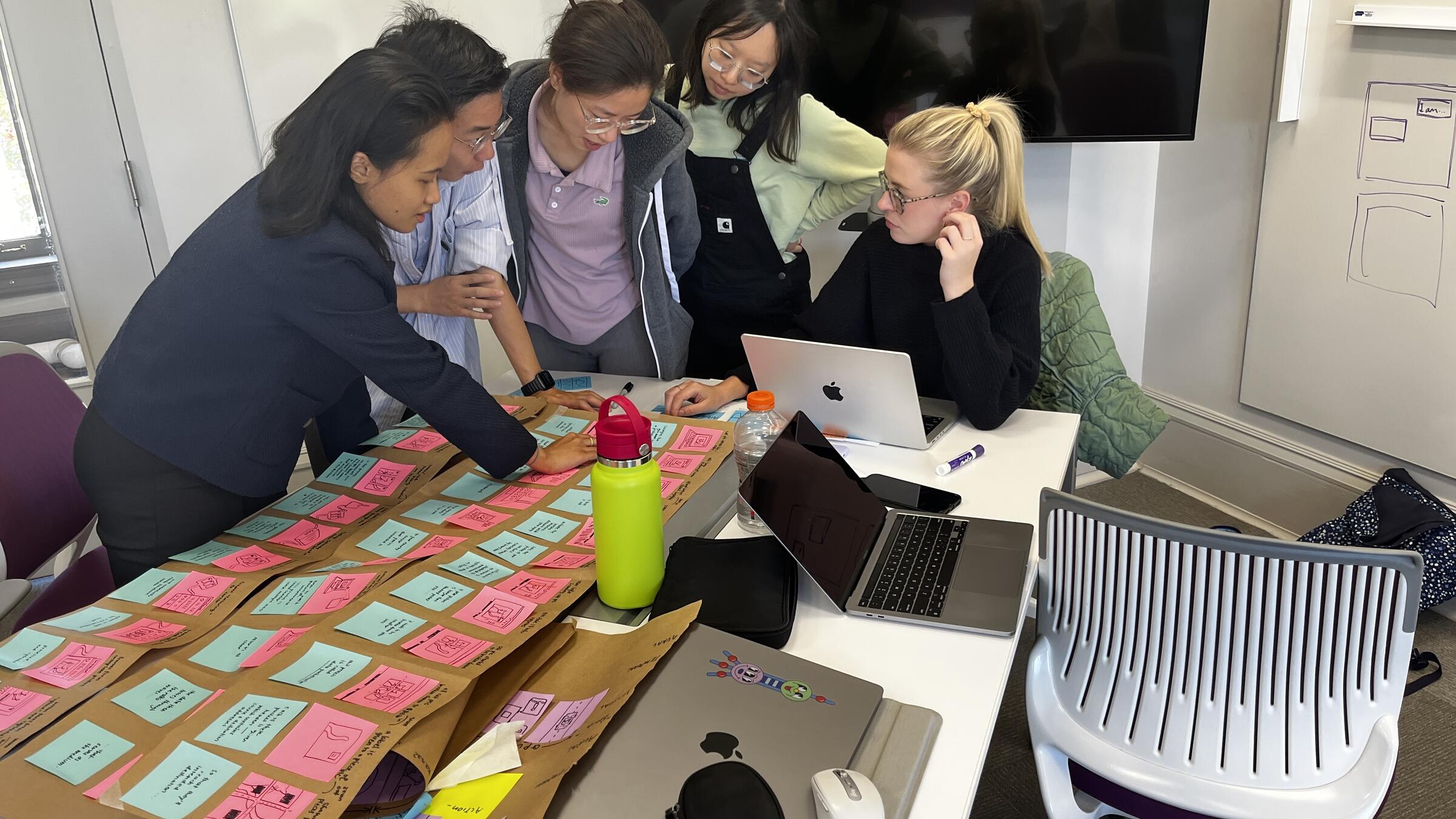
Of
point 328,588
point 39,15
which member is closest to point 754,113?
point 328,588

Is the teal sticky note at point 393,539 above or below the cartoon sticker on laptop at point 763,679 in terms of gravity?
above

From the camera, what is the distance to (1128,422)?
→ 2041 mm

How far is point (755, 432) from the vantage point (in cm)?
146

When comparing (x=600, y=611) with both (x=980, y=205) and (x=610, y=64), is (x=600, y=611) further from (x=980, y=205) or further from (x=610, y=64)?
(x=980, y=205)

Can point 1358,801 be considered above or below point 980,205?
below

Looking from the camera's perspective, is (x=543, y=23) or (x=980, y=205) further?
(x=543, y=23)

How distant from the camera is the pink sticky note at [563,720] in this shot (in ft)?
3.08

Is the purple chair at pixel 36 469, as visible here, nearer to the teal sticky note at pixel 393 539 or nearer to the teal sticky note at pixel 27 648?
the teal sticky note at pixel 27 648

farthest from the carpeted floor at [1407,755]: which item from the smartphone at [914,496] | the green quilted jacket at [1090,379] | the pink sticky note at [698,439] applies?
the pink sticky note at [698,439]

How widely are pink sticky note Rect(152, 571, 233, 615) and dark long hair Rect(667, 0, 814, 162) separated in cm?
135

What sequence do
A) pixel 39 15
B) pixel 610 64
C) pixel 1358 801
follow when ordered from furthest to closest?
1. pixel 39 15
2. pixel 610 64
3. pixel 1358 801

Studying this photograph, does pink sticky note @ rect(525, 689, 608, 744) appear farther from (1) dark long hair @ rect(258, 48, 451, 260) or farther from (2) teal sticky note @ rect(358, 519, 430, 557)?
(1) dark long hair @ rect(258, 48, 451, 260)

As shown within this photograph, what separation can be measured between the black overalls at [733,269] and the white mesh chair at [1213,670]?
1074 millimetres

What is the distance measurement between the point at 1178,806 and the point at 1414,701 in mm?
1289
